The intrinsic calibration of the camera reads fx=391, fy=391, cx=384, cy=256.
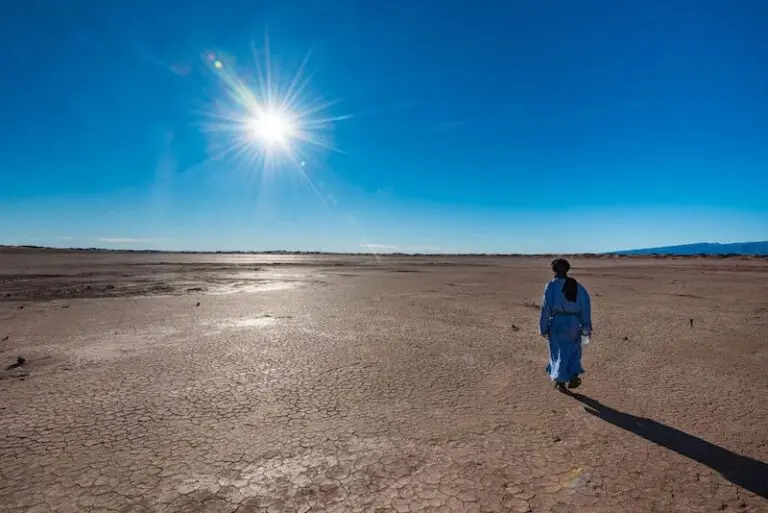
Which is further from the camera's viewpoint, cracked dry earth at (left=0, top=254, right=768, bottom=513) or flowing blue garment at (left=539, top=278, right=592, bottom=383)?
flowing blue garment at (left=539, top=278, right=592, bottom=383)

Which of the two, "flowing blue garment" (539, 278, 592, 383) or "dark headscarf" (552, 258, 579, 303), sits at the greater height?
"dark headscarf" (552, 258, 579, 303)

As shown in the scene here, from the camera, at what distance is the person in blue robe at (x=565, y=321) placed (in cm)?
571

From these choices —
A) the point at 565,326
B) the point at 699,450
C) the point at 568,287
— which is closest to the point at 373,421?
the point at 565,326

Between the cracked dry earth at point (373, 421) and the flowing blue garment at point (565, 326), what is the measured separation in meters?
0.41

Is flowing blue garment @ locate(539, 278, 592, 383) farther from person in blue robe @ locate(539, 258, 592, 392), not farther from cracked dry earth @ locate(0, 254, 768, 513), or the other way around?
cracked dry earth @ locate(0, 254, 768, 513)

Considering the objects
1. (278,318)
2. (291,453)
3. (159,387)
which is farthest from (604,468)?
(278,318)

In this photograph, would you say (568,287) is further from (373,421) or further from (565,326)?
(373,421)

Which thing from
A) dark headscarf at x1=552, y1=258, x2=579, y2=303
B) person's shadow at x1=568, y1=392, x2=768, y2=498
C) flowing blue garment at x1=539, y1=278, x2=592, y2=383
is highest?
dark headscarf at x1=552, y1=258, x2=579, y2=303

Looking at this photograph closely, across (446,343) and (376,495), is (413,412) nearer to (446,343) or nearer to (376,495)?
(376,495)

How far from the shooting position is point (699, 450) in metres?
4.08

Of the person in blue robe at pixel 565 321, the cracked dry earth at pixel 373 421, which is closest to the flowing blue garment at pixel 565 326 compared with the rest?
the person in blue robe at pixel 565 321

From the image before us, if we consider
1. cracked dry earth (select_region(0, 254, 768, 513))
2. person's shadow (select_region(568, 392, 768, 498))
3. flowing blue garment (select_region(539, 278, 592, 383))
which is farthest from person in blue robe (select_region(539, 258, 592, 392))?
person's shadow (select_region(568, 392, 768, 498))

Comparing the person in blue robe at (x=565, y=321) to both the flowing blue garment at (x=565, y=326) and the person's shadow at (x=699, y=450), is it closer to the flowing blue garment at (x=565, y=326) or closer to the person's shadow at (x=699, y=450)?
the flowing blue garment at (x=565, y=326)

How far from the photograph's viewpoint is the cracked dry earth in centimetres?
342
